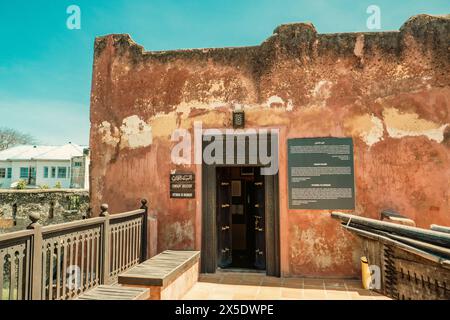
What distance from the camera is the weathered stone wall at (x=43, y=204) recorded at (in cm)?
1480

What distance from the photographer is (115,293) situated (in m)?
3.65

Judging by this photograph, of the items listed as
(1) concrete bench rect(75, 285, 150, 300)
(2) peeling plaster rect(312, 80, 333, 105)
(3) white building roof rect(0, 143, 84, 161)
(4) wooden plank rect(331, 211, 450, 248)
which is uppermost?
(3) white building roof rect(0, 143, 84, 161)

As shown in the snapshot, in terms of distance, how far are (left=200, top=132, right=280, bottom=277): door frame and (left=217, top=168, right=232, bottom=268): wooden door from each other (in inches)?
11.4

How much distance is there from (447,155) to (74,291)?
582 centimetres

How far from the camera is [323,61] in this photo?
5660 millimetres

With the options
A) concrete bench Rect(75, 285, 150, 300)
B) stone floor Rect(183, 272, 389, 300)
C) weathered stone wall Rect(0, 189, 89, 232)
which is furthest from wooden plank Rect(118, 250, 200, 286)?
weathered stone wall Rect(0, 189, 89, 232)

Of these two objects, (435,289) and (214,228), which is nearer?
(435,289)

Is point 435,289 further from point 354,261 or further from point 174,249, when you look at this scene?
point 174,249

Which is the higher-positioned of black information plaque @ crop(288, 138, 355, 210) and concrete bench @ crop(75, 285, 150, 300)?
black information plaque @ crop(288, 138, 355, 210)

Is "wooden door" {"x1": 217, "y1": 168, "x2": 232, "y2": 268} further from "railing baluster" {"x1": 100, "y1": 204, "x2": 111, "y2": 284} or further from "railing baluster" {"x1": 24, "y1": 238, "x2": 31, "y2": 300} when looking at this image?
"railing baluster" {"x1": 24, "y1": 238, "x2": 31, "y2": 300}

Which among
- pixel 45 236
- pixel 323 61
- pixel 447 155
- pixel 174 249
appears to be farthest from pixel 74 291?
pixel 447 155

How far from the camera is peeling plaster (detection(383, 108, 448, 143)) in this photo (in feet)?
17.2

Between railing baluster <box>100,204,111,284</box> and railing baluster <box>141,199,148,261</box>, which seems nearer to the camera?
railing baluster <box>100,204,111,284</box>

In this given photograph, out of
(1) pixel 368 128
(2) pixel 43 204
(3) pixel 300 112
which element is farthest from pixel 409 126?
(2) pixel 43 204
